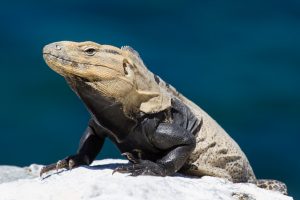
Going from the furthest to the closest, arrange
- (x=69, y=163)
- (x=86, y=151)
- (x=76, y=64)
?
1. (x=86, y=151)
2. (x=69, y=163)
3. (x=76, y=64)

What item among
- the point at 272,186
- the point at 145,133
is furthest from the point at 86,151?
the point at 272,186

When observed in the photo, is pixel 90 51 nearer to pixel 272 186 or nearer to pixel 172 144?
pixel 172 144

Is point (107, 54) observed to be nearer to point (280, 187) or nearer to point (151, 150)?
point (151, 150)

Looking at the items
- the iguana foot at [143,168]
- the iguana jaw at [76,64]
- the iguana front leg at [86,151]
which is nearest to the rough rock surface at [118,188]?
the iguana foot at [143,168]

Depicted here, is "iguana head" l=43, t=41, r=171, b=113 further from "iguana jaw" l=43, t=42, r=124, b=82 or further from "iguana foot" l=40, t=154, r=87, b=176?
"iguana foot" l=40, t=154, r=87, b=176

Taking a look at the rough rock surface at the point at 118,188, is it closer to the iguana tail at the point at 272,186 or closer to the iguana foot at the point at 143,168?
the iguana foot at the point at 143,168

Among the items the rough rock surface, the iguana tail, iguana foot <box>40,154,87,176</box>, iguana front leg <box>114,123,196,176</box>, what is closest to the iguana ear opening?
iguana front leg <box>114,123,196,176</box>
